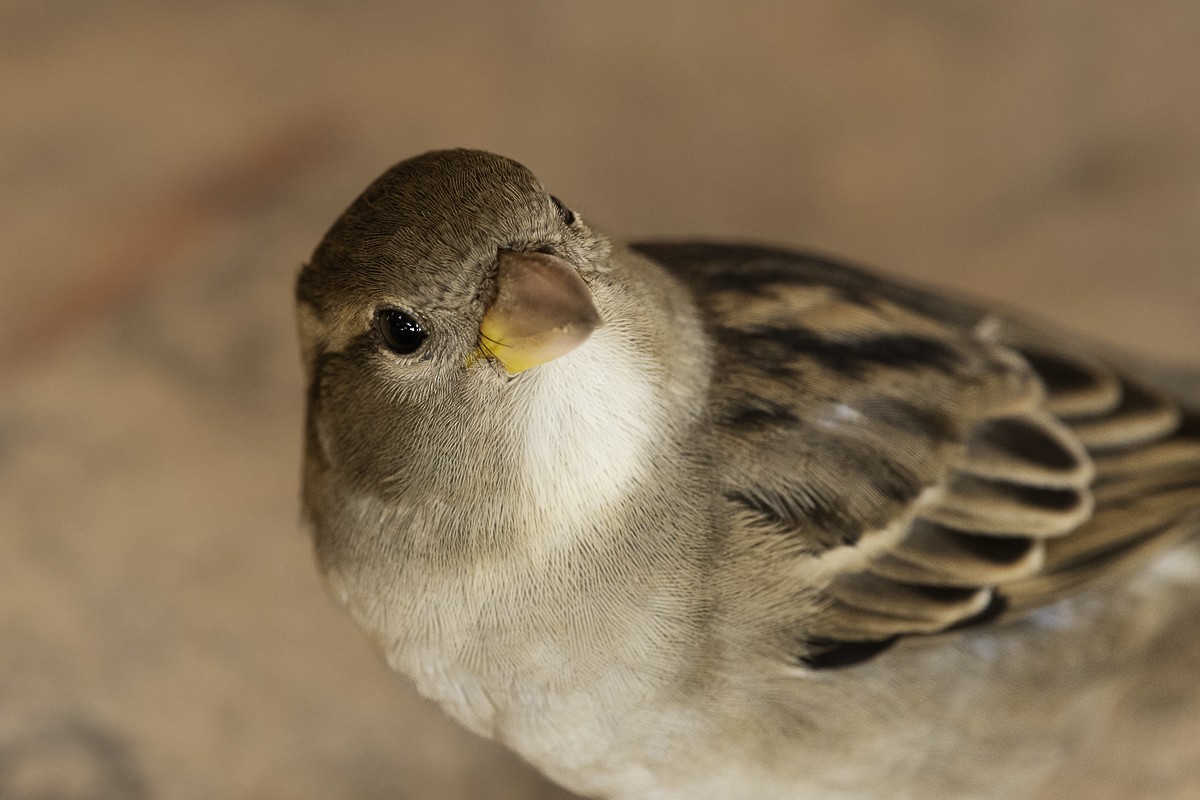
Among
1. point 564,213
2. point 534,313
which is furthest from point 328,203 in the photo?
point 534,313

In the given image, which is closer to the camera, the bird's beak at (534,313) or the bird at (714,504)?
Answer: the bird's beak at (534,313)

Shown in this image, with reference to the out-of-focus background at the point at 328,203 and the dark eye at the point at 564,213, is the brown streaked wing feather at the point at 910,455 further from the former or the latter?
the out-of-focus background at the point at 328,203

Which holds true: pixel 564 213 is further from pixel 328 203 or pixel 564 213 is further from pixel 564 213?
pixel 328 203

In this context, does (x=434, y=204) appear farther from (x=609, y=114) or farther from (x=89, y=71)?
(x=89, y=71)

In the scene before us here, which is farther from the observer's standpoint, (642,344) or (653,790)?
(653,790)

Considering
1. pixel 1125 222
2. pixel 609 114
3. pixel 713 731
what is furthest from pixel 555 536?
pixel 1125 222

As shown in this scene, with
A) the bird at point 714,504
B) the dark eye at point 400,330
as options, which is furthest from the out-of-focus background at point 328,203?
the dark eye at point 400,330

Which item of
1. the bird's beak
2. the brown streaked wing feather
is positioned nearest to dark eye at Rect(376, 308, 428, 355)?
the bird's beak
